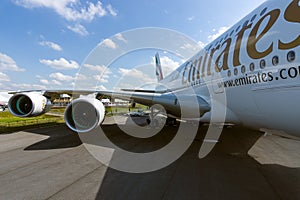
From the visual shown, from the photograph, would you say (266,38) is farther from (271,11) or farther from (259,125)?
(259,125)

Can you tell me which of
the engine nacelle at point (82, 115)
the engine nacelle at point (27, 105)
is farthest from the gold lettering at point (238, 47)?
the engine nacelle at point (27, 105)

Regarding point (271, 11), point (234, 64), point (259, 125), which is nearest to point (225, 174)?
point (259, 125)

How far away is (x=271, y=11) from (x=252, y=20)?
602 mm

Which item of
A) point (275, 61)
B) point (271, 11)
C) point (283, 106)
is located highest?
point (271, 11)

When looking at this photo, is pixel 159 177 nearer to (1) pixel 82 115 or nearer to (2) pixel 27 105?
(1) pixel 82 115

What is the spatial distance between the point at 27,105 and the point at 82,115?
118 inches

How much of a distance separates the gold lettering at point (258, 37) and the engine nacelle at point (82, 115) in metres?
4.41

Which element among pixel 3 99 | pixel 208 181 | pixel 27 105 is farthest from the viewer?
pixel 3 99

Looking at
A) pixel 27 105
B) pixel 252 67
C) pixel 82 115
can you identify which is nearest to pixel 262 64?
pixel 252 67

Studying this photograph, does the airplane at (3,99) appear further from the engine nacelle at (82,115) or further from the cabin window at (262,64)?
the cabin window at (262,64)

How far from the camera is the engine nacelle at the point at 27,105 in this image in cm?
708

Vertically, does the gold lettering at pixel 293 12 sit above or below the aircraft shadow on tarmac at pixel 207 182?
above

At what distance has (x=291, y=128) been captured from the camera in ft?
9.00

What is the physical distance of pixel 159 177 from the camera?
3549mm
